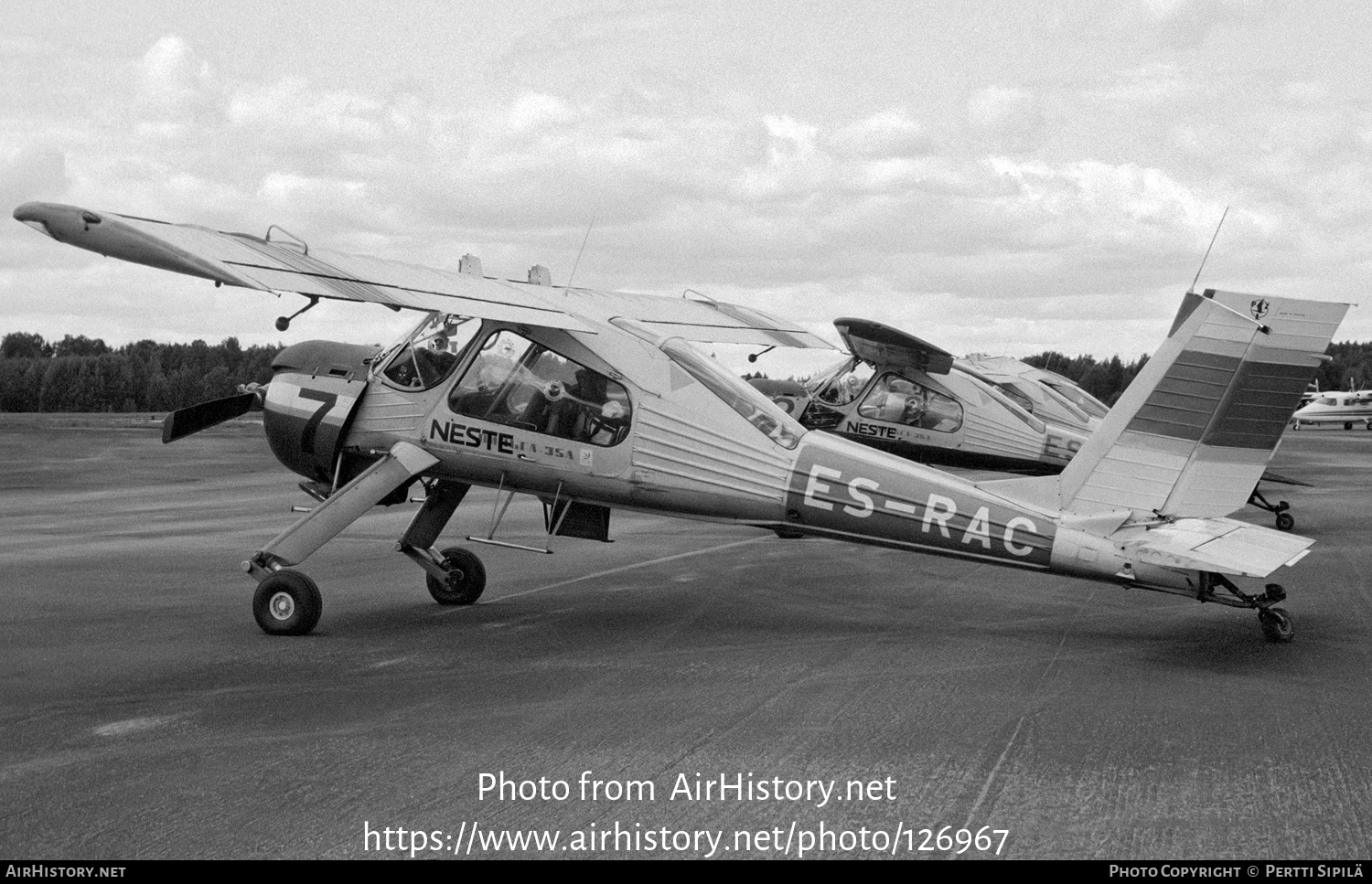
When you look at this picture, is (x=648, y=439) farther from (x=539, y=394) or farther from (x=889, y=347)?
(x=889, y=347)

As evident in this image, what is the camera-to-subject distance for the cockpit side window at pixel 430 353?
1124cm

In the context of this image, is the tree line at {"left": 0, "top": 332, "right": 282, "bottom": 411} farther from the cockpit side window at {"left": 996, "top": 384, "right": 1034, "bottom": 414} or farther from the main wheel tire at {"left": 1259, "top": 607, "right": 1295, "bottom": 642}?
the main wheel tire at {"left": 1259, "top": 607, "right": 1295, "bottom": 642}

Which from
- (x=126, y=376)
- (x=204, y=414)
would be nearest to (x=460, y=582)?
(x=204, y=414)

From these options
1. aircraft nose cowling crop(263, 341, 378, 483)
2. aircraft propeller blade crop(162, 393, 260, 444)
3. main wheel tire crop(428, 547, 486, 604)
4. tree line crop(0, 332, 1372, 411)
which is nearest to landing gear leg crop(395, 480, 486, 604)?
main wheel tire crop(428, 547, 486, 604)

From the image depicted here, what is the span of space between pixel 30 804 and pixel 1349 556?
1426 cm

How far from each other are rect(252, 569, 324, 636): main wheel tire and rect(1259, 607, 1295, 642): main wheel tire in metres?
7.18

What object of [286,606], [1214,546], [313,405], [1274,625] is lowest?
[286,606]

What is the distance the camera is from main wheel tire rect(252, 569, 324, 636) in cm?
1014

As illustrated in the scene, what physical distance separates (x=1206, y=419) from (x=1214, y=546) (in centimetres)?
Result: 122

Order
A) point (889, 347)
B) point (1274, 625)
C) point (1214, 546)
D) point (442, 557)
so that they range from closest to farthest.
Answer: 1. point (1214, 546)
2. point (1274, 625)
3. point (442, 557)
4. point (889, 347)

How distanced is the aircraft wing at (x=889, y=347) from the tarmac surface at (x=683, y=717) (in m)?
5.34

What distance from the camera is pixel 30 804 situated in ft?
19.6

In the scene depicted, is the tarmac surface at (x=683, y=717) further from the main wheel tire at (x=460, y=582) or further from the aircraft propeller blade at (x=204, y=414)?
the aircraft propeller blade at (x=204, y=414)

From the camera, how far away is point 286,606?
33.5ft
